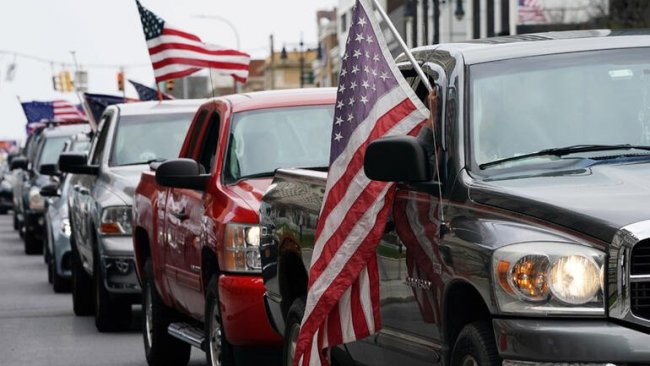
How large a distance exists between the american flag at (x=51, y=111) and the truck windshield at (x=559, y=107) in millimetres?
31162

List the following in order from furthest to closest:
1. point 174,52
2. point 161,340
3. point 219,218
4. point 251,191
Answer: point 174,52 < point 161,340 < point 251,191 < point 219,218

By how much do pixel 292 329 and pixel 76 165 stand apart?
27.3 feet

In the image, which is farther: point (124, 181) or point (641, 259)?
point (124, 181)

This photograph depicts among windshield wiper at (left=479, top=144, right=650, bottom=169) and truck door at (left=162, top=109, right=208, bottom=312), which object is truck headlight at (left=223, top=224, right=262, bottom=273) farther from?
windshield wiper at (left=479, top=144, right=650, bottom=169)

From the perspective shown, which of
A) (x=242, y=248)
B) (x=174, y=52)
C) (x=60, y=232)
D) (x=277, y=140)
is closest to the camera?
(x=242, y=248)

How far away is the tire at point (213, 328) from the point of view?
437 inches

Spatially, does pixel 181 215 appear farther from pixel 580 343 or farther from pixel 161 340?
Result: pixel 580 343

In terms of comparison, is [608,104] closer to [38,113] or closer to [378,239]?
[378,239]

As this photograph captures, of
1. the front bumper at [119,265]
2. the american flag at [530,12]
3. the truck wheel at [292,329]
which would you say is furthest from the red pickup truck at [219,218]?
the american flag at [530,12]

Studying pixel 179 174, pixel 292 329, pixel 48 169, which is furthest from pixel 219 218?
pixel 48 169

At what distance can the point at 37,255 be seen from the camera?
105 ft

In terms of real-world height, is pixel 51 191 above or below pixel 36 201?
above

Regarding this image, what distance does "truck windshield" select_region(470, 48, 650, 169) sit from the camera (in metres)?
7.40

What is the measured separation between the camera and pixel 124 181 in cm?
1659
